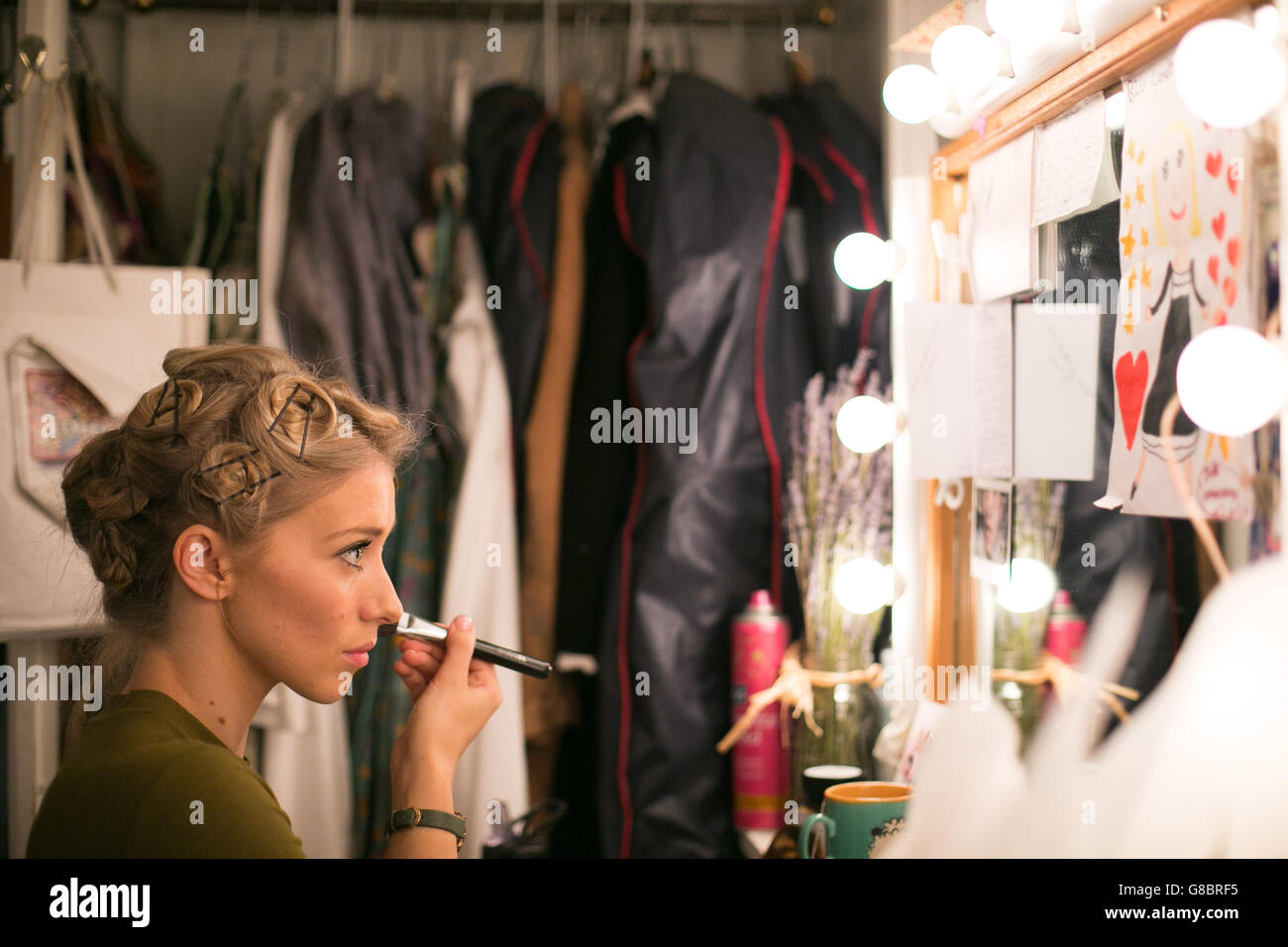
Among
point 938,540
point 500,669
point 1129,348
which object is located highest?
point 1129,348

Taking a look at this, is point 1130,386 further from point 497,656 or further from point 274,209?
point 274,209

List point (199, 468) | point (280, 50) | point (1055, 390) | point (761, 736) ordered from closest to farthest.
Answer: point (199, 468) → point (1055, 390) → point (761, 736) → point (280, 50)

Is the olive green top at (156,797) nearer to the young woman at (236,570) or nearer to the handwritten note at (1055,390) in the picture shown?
the young woman at (236,570)

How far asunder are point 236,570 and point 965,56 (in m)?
0.73

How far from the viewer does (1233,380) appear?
679mm

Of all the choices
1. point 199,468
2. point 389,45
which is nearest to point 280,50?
point 389,45

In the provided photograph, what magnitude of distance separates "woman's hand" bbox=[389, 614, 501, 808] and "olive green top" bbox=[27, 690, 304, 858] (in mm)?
95

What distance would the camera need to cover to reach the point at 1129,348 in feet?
2.56

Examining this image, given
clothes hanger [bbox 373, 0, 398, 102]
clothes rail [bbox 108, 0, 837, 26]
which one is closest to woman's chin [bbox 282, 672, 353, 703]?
clothes hanger [bbox 373, 0, 398, 102]

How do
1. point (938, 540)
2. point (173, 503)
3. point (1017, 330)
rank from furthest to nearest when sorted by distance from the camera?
point (938, 540)
point (1017, 330)
point (173, 503)

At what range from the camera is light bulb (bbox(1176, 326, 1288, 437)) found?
0.67 metres

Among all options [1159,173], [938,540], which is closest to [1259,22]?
[1159,173]
